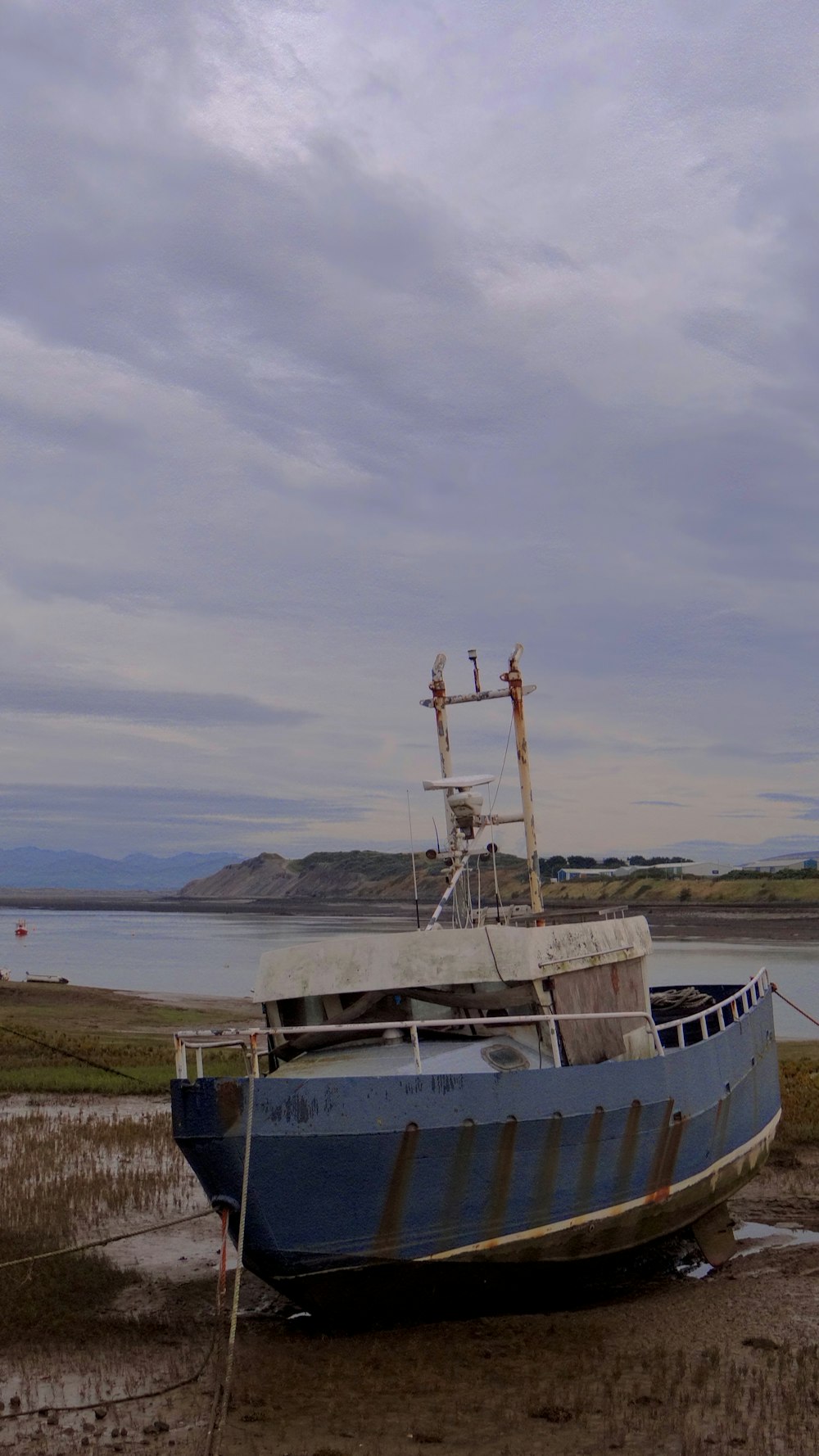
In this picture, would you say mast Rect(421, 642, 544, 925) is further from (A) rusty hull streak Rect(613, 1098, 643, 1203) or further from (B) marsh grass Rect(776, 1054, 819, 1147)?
(B) marsh grass Rect(776, 1054, 819, 1147)

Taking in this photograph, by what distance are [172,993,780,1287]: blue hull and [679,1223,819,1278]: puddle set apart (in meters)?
2.23

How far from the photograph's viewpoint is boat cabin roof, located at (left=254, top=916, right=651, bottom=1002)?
12.1 meters

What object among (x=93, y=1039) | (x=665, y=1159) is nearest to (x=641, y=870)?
(x=93, y=1039)

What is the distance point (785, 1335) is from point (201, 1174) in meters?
5.24

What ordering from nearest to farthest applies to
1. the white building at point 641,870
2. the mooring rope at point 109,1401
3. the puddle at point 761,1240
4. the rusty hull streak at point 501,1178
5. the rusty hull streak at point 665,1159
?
1. the mooring rope at point 109,1401
2. the rusty hull streak at point 501,1178
3. the rusty hull streak at point 665,1159
4. the puddle at point 761,1240
5. the white building at point 641,870

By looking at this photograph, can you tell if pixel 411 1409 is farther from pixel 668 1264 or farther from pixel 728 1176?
pixel 728 1176

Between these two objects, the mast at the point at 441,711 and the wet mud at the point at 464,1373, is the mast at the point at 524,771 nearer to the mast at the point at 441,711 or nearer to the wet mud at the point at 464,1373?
the mast at the point at 441,711

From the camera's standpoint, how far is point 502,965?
12.3 m

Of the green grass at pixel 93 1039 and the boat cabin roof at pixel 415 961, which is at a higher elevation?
the boat cabin roof at pixel 415 961

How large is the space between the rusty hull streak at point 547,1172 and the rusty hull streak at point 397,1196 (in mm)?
1297

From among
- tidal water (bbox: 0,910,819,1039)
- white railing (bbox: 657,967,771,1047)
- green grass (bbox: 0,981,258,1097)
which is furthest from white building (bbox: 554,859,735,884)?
white railing (bbox: 657,967,771,1047)

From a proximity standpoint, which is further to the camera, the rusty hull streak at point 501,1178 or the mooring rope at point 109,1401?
the rusty hull streak at point 501,1178

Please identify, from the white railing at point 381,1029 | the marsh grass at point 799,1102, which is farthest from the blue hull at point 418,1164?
the marsh grass at point 799,1102

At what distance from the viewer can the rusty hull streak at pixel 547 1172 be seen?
11.3 metres
